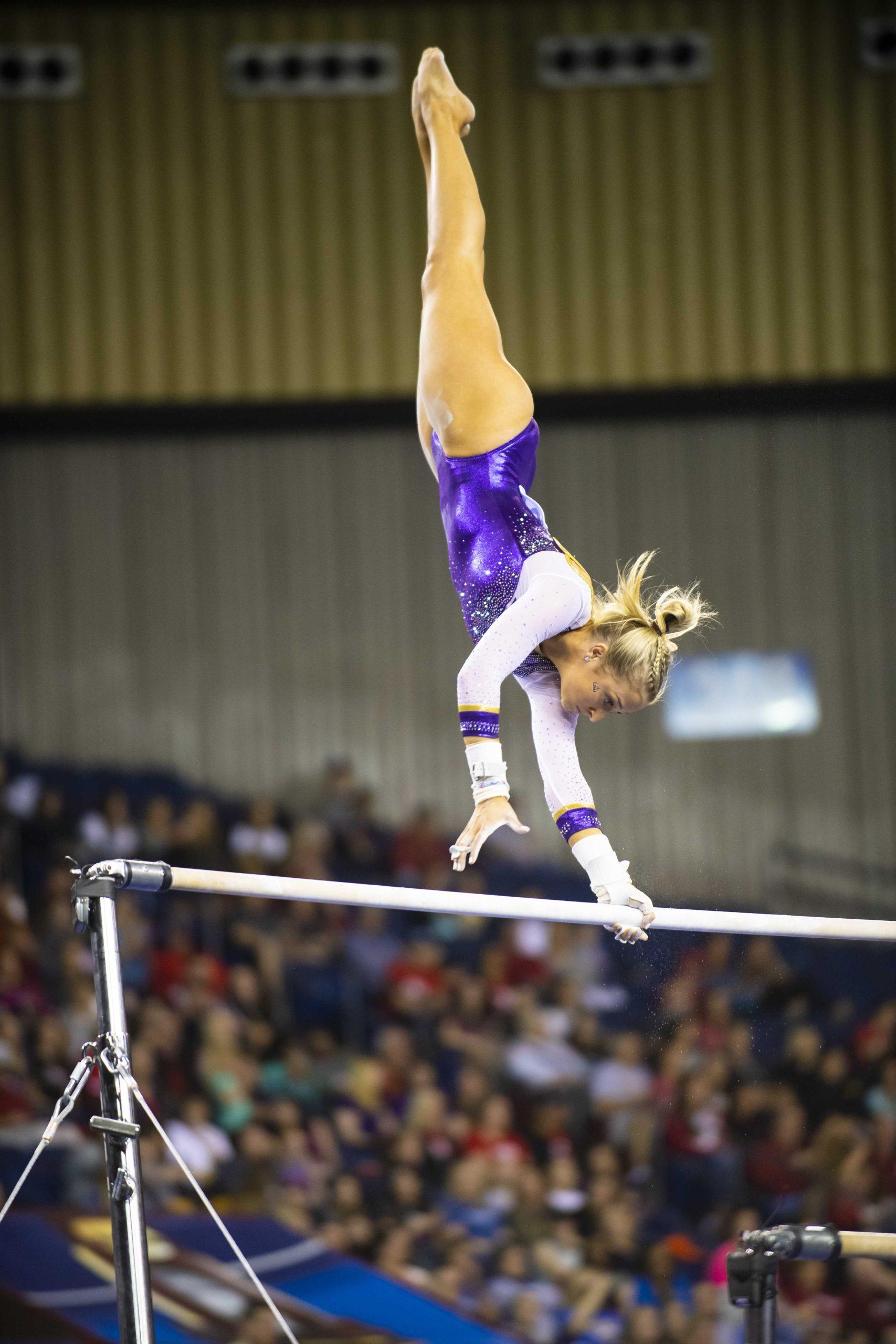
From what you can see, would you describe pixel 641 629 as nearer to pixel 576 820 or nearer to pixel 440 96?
pixel 576 820

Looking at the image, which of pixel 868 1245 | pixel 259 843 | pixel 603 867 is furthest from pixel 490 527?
pixel 259 843

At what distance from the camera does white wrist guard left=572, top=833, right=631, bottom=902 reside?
318 cm

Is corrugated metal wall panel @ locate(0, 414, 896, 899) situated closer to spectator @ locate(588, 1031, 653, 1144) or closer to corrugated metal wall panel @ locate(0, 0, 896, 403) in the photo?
corrugated metal wall panel @ locate(0, 0, 896, 403)

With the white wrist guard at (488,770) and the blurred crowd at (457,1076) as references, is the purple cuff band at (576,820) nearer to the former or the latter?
the white wrist guard at (488,770)

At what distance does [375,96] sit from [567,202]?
1184mm

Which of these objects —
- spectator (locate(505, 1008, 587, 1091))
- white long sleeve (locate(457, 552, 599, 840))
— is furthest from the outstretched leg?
spectator (locate(505, 1008, 587, 1091))

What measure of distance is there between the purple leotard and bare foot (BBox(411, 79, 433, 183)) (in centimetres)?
82

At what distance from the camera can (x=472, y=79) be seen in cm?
786

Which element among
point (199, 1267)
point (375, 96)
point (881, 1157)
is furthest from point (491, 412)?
point (375, 96)

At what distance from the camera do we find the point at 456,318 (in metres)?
3.48

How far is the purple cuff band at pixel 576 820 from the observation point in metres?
3.33

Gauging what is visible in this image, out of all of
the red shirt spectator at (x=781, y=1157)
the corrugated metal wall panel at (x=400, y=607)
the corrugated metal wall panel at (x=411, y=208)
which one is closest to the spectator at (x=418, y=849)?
the corrugated metal wall panel at (x=400, y=607)

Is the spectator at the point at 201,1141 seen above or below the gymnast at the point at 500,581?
below

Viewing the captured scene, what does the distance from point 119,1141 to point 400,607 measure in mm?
5854
